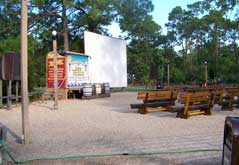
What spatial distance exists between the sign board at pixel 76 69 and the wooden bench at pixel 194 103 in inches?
427

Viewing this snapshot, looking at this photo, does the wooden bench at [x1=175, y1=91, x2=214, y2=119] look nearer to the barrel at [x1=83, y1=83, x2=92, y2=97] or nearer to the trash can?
the trash can

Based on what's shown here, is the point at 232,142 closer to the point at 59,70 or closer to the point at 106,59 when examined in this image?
the point at 59,70

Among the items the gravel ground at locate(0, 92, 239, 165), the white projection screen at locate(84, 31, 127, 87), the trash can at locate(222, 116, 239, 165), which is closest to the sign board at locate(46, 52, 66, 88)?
the white projection screen at locate(84, 31, 127, 87)

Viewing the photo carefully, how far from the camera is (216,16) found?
176 feet

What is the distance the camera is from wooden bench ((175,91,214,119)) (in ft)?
34.7

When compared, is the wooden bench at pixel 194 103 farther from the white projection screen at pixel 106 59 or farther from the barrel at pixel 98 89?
the white projection screen at pixel 106 59

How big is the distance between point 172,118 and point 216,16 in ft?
150

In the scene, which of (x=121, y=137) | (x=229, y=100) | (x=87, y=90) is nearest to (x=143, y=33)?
(x=87, y=90)

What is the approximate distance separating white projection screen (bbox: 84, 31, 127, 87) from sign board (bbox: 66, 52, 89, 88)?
55.2 inches

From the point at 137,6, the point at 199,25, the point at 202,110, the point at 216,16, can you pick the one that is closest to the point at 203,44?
the point at 199,25

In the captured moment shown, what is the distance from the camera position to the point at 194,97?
35.5 ft

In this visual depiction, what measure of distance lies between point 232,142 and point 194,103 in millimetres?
8509

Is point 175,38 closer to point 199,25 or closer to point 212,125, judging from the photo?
point 199,25

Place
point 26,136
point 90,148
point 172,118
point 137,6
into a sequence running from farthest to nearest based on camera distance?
point 137,6, point 172,118, point 26,136, point 90,148
